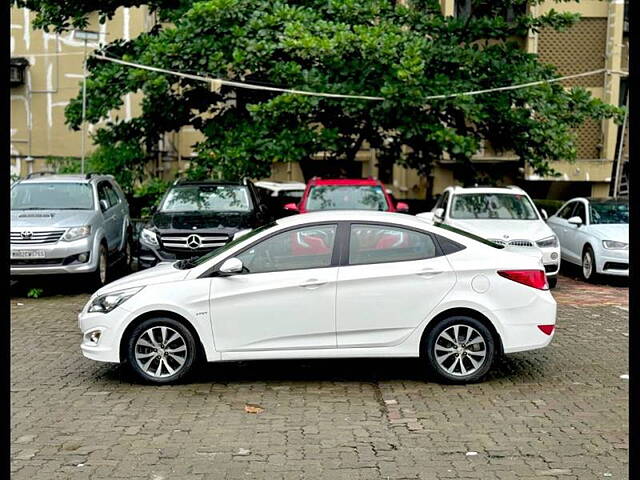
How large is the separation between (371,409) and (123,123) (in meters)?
14.7

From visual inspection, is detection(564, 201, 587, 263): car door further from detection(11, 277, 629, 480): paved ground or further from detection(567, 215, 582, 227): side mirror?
detection(11, 277, 629, 480): paved ground

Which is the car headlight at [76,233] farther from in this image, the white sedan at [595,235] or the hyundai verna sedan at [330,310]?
the white sedan at [595,235]

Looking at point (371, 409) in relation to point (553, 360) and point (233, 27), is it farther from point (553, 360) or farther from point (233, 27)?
point (233, 27)

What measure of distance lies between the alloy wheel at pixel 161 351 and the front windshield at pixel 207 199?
690 cm

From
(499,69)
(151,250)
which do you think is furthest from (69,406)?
(499,69)

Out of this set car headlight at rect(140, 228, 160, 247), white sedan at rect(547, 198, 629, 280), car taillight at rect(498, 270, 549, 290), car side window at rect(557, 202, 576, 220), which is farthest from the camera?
car side window at rect(557, 202, 576, 220)

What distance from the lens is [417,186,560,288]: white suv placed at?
14.3 m

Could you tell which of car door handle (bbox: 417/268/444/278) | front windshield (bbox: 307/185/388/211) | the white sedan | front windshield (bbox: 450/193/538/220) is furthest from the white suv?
car door handle (bbox: 417/268/444/278)

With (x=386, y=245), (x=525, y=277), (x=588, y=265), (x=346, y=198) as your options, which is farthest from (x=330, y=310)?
(x=588, y=265)

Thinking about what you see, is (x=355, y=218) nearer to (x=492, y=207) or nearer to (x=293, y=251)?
(x=293, y=251)

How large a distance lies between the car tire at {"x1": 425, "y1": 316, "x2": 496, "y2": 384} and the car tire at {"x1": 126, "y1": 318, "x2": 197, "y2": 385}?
2.25 m

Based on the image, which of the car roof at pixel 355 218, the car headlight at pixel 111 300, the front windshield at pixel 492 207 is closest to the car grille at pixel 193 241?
the front windshield at pixel 492 207
